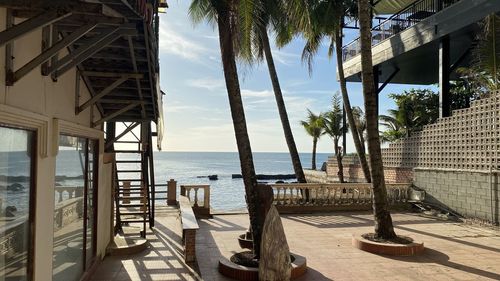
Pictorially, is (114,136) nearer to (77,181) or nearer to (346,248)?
(77,181)

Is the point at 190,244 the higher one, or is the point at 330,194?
the point at 330,194

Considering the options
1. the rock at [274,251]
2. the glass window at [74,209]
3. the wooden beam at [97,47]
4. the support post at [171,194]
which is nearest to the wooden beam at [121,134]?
the glass window at [74,209]

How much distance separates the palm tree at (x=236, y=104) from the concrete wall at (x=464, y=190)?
7211 millimetres

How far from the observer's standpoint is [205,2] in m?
7.72

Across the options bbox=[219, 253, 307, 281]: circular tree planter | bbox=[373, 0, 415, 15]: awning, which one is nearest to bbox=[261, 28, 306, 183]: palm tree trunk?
bbox=[219, 253, 307, 281]: circular tree planter

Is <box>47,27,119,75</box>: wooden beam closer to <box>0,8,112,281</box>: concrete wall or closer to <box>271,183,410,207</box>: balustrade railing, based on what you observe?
<box>0,8,112,281</box>: concrete wall

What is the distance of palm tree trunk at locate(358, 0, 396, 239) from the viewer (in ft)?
26.7

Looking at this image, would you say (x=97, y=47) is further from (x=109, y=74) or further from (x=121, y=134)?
(x=121, y=134)

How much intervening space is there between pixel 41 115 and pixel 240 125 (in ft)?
11.2

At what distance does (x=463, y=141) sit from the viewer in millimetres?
11422

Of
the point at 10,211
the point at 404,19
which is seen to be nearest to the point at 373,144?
the point at 10,211

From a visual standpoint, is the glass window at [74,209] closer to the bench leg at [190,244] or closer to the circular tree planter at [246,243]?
the bench leg at [190,244]

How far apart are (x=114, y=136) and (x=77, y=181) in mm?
3391

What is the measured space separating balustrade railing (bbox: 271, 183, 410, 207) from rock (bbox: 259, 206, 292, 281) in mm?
7390
